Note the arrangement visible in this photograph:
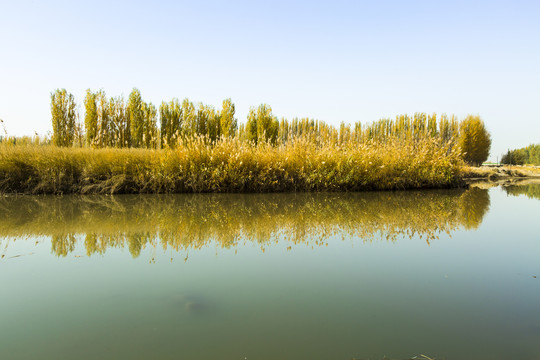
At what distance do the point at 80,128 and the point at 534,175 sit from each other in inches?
935

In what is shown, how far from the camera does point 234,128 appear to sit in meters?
21.0

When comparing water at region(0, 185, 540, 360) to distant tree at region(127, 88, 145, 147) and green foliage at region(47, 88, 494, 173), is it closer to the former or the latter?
green foliage at region(47, 88, 494, 173)

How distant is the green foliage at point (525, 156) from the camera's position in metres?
33.4

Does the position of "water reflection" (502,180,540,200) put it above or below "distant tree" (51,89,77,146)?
below

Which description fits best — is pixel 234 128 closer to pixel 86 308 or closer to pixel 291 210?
pixel 291 210

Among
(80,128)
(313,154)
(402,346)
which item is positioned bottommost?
(402,346)

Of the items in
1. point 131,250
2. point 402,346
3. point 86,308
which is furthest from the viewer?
point 131,250

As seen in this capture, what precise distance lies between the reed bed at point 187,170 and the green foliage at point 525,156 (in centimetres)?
3103

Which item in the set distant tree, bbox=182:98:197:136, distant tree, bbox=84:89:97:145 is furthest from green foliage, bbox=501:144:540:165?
distant tree, bbox=84:89:97:145

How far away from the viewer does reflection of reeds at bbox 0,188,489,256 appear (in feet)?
11.4

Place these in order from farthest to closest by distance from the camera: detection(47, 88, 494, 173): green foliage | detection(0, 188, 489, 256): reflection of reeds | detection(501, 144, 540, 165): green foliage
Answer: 1. detection(501, 144, 540, 165): green foliage
2. detection(47, 88, 494, 173): green foliage
3. detection(0, 188, 489, 256): reflection of reeds

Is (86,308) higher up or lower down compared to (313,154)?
lower down

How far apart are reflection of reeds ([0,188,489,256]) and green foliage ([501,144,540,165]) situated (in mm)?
33104

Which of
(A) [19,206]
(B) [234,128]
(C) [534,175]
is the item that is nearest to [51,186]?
(A) [19,206]
